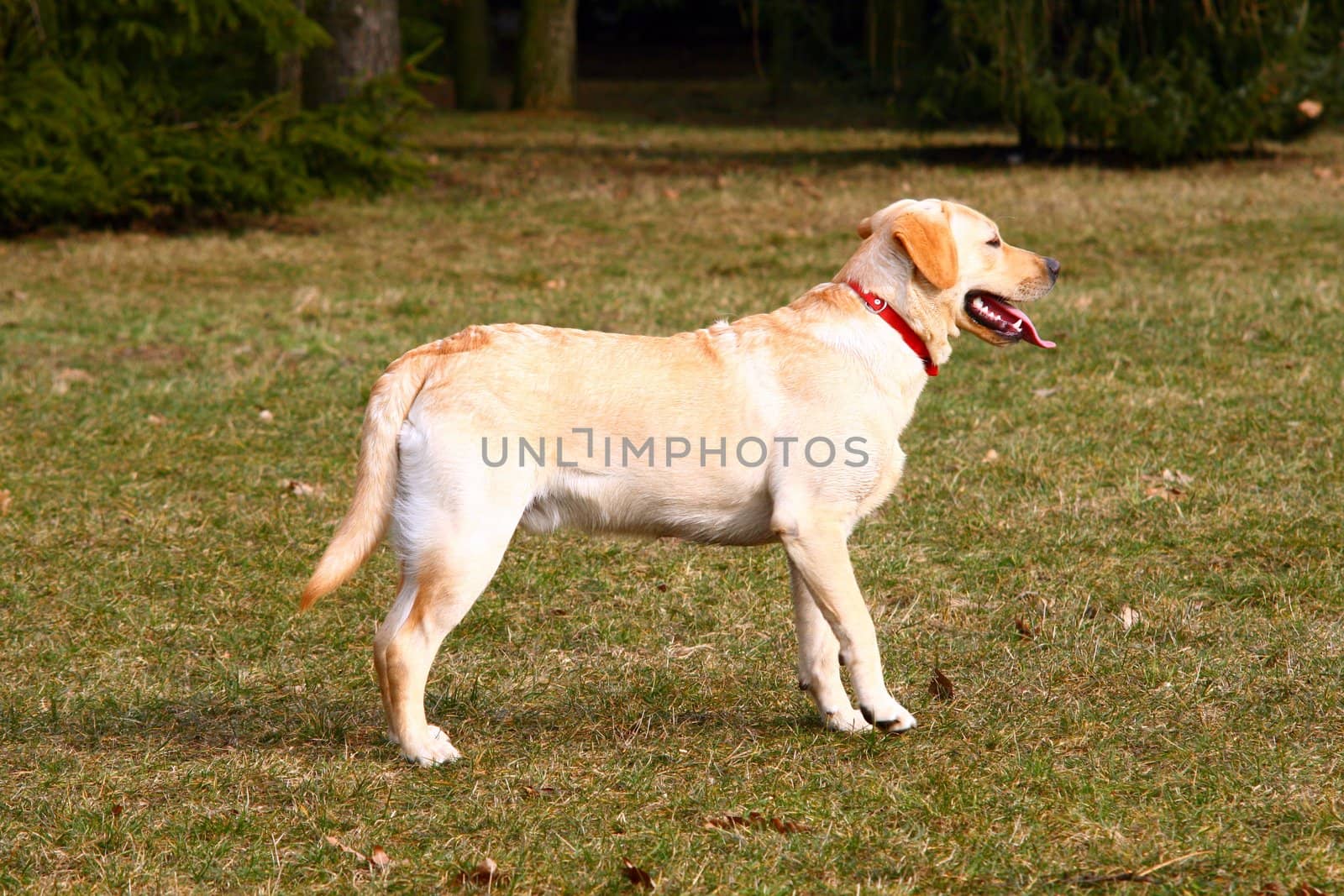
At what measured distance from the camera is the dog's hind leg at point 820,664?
428 cm

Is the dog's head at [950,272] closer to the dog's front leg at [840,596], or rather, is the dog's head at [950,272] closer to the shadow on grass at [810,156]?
the dog's front leg at [840,596]

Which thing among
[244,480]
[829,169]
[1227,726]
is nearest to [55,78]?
[244,480]

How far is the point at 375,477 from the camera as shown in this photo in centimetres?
400

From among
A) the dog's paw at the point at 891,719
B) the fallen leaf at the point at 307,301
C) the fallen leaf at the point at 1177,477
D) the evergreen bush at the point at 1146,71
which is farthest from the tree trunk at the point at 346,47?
the dog's paw at the point at 891,719

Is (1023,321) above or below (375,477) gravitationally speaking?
above

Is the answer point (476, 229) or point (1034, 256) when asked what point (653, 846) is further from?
point (476, 229)

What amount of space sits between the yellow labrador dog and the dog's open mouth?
12 centimetres

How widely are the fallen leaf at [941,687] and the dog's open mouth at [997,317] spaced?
105cm

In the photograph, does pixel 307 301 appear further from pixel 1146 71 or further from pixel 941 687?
pixel 1146 71

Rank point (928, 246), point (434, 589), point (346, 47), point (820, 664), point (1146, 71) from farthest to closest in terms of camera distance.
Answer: point (346, 47) < point (1146, 71) < point (820, 664) < point (928, 246) < point (434, 589)

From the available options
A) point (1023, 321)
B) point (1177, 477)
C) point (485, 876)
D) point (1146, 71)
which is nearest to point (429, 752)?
point (485, 876)

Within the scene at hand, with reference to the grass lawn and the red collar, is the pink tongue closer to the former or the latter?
the red collar

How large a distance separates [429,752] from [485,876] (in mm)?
705

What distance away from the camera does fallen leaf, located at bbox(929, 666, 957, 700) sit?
14.7 ft
